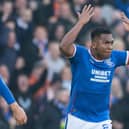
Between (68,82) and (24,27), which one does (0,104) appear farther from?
(24,27)

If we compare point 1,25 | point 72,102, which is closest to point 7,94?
point 72,102

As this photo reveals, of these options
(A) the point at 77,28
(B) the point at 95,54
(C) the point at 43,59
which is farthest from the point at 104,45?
(C) the point at 43,59

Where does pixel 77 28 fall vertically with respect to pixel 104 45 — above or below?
above

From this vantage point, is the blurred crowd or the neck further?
the blurred crowd

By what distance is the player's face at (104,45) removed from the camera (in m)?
11.4

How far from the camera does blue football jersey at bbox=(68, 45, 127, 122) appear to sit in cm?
1144

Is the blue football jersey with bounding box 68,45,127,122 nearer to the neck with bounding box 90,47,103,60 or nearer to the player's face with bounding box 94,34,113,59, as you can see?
the neck with bounding box 90,47,103,60

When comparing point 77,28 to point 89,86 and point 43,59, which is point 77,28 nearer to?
point 89,86

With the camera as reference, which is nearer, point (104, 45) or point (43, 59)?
point (104, 45)

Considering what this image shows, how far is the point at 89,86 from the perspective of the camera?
11445mm

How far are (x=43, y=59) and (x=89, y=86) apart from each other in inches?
229

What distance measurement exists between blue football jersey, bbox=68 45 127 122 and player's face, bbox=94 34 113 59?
6.9 inches

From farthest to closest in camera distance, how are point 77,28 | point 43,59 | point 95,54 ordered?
1. point 43,59
2. point 95,54
3. point 77,28

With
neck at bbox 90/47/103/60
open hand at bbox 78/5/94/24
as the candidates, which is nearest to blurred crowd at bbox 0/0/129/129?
neck at bbox 90/47/103/60
